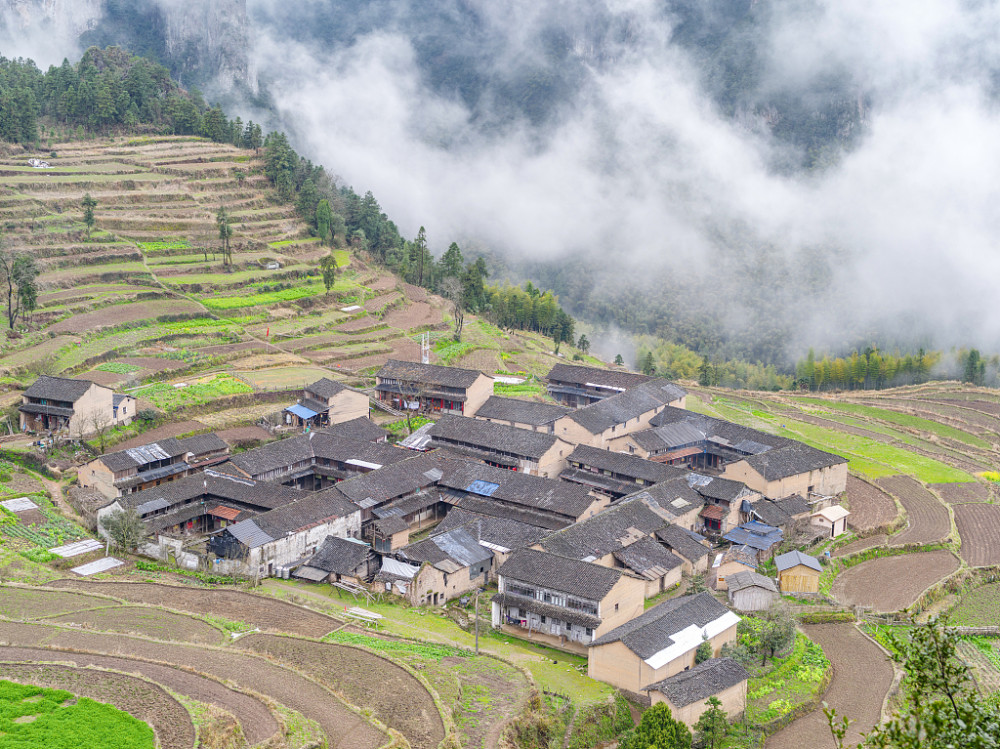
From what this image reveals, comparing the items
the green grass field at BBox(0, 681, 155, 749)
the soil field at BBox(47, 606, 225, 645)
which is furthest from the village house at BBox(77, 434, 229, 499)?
the green grass field at BBox(0, 681, 155, 749)

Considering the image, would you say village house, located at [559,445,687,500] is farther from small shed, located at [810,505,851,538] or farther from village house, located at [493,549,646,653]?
village house, located at [493,549,646,653]

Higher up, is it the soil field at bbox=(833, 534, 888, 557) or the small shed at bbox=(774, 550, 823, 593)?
the small shed at bbox=(774, 550, 823, 593)

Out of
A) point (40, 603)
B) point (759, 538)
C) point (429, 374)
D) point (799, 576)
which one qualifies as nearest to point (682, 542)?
point (759, 538)

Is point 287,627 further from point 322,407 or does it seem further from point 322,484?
point 322,407

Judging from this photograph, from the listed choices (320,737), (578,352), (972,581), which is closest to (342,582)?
(320,737)

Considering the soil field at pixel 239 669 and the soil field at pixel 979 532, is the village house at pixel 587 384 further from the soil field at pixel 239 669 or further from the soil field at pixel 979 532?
the soil field at pixel 239 669

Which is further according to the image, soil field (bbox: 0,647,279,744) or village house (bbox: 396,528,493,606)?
village house (bbox: 396,528,493,606)
